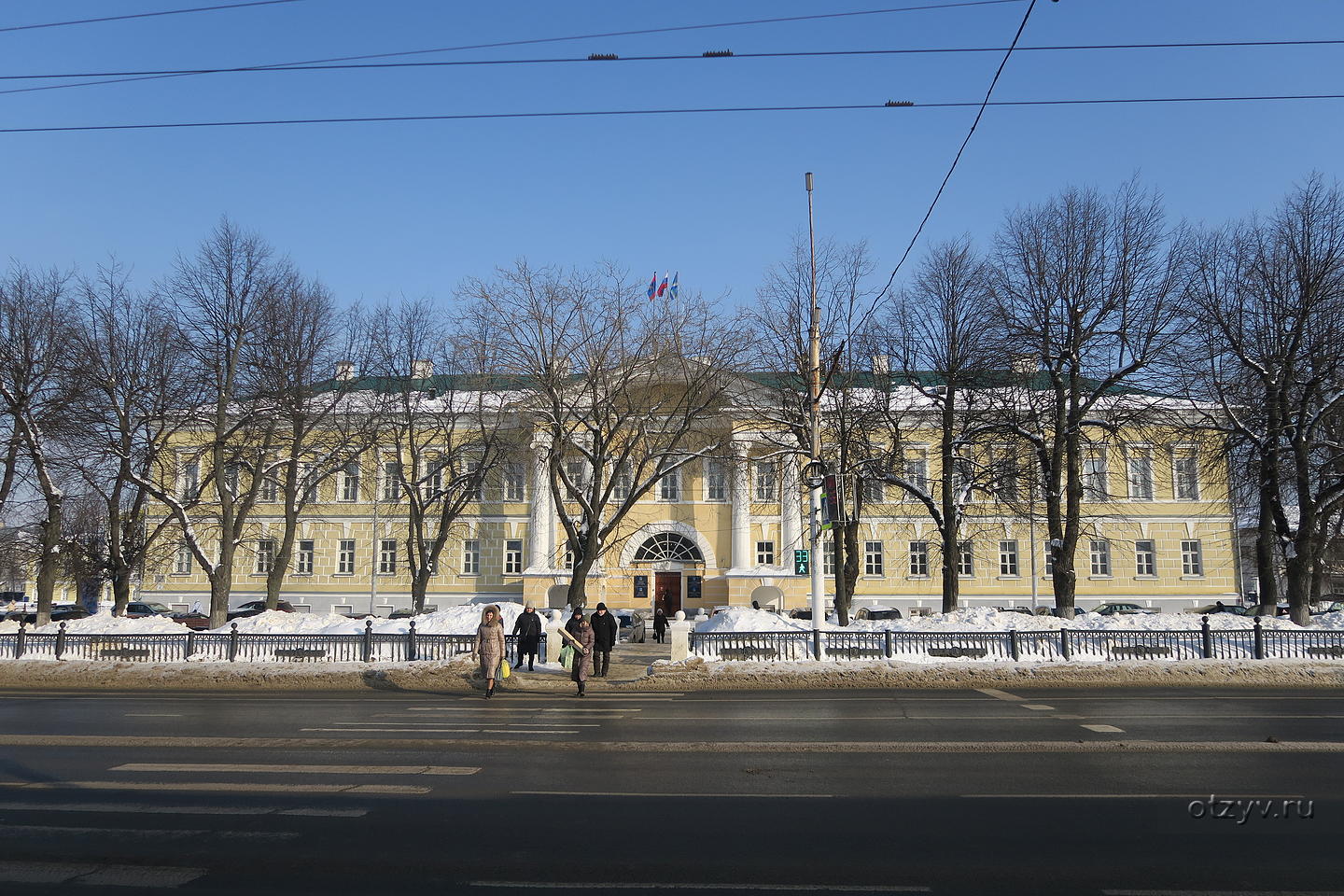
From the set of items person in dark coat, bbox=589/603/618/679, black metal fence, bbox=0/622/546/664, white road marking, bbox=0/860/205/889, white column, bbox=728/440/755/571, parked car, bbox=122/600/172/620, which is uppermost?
white column, bbox=728/440/755/571

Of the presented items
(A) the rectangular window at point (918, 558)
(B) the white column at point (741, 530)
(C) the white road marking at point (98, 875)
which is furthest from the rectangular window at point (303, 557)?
(C) the white road marking at point (98, 875)

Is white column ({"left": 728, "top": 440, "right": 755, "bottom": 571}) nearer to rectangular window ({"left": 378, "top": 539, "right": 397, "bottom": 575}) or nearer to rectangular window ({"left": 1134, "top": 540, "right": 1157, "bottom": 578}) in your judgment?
rectangular window ({"left": 378, "top": 539, "right": 397, "bottom": 575})

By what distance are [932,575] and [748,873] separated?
1884 inches

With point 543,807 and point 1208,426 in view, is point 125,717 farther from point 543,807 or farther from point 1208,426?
point 1208,426

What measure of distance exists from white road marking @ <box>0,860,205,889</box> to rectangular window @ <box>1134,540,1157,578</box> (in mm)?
52941

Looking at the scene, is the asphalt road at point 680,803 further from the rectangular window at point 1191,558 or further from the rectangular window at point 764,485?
the rectangular window at point 1191,558

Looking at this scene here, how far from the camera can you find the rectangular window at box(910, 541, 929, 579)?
52469 mm

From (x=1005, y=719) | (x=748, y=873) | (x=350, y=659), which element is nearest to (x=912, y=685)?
(x=1005, y=719)

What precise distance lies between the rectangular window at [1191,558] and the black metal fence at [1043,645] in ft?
95.7

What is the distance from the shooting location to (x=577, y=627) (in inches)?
790
